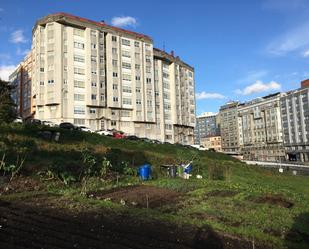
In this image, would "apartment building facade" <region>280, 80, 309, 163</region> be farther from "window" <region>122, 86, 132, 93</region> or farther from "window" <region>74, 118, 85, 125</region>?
"window" <region>74, 118, 85, 125</region>

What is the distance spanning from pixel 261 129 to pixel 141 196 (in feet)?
464

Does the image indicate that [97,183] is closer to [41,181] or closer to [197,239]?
[41,181]

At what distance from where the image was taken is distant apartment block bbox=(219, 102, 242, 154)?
6501 inches

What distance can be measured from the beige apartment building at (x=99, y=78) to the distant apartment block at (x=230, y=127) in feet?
261

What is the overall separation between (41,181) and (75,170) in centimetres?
365

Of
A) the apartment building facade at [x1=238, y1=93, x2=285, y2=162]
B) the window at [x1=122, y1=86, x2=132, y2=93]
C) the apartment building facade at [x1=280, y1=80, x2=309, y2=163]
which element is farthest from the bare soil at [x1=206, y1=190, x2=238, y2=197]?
the apartment building facade at [x1=238, y1=93, x2=285, y2=162]

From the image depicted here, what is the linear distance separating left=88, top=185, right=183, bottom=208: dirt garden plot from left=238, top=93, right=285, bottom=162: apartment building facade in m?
120

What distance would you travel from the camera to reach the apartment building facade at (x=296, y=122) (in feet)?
392

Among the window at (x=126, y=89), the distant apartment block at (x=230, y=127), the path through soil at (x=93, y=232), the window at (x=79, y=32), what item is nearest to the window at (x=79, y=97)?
the window at (x=126, y=89)

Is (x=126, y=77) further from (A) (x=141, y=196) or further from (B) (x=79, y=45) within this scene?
(A) (x=141, y=196)

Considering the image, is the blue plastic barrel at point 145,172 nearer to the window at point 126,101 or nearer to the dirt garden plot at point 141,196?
the dirt garden plot at point 141,196

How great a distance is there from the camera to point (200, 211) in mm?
11930

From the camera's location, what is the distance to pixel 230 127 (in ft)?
557

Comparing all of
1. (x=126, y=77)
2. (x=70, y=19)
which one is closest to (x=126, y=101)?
(x=126, y=77)
